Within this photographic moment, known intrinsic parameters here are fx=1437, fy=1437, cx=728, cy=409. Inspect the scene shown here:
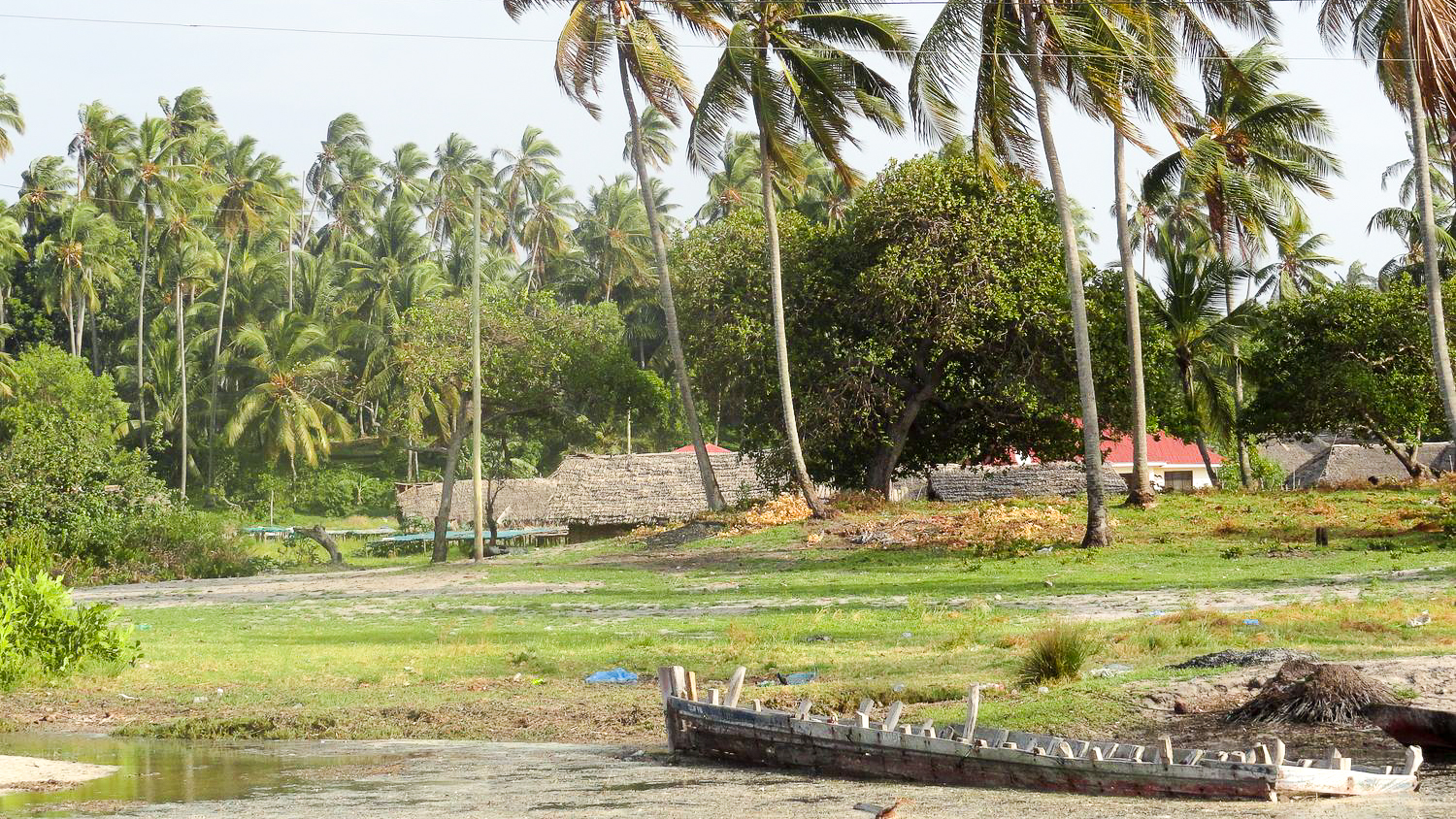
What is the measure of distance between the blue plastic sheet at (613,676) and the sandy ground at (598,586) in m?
5.09

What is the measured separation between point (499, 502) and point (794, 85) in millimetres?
25807

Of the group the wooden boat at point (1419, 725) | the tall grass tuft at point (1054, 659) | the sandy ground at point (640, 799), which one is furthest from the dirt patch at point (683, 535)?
the wooden boat at point (1419, 725)

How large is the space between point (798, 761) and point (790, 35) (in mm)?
22840

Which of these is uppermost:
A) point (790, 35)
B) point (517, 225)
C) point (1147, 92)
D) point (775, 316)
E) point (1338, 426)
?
point (517, 225)

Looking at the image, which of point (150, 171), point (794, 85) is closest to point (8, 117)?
point (150, 171)

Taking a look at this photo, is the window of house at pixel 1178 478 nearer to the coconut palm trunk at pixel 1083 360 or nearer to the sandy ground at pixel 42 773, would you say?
the coconut palm trunk at pixel 1083 360

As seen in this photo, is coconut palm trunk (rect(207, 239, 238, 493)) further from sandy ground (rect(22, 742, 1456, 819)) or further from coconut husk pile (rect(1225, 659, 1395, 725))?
coconut husk pile (rect(1225, 659, 1395, 725))

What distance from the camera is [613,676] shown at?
15.1m

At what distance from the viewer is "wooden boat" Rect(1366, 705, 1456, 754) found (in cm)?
1045

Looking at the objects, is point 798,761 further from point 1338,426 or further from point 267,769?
point 1338,426

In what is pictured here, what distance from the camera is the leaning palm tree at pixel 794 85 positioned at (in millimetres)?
30203

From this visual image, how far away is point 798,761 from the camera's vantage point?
10.8 meters

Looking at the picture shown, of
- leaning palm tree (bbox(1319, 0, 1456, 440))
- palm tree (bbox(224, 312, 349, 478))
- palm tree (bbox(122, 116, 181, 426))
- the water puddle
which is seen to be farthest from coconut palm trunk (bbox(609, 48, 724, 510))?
palm tree (bbox(122, 116, 181, 426))

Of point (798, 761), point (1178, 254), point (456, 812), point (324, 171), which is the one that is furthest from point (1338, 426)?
point (324, 171)
